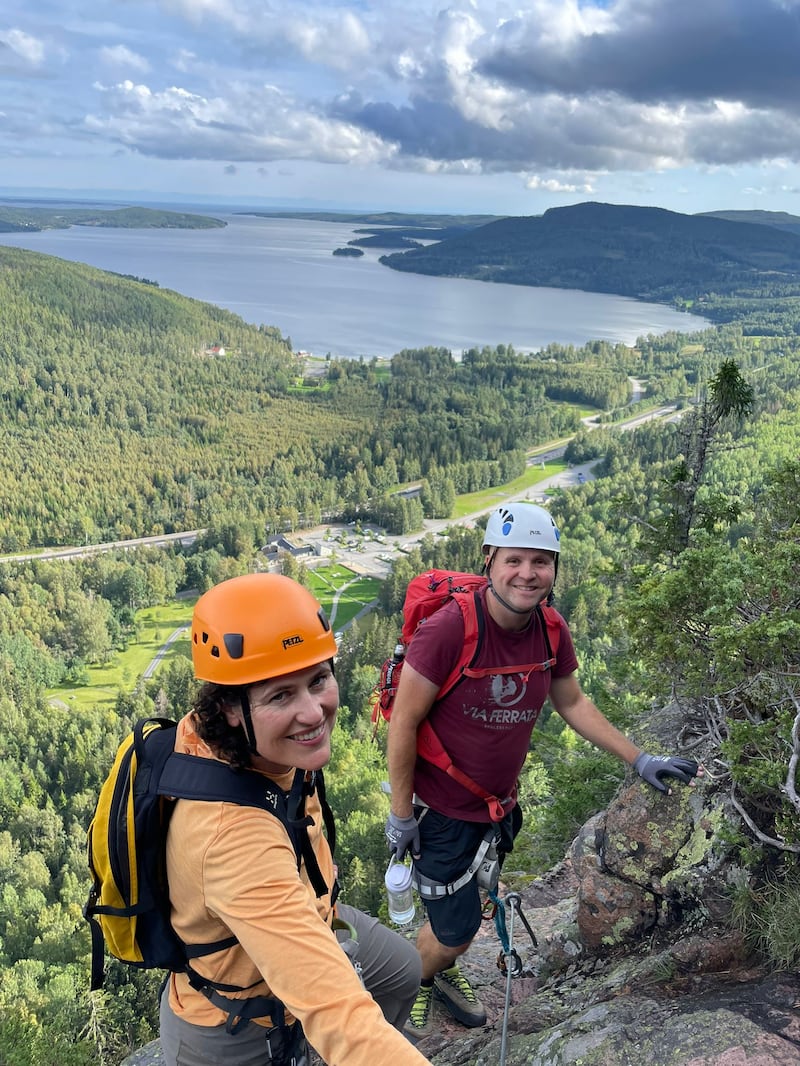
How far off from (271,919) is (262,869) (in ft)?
0.43

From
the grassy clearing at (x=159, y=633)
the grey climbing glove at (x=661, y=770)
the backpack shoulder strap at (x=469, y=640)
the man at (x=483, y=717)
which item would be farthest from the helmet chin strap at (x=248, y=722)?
the grassy clearing at (x=159, y=633)

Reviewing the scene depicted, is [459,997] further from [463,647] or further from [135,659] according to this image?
[135,659]

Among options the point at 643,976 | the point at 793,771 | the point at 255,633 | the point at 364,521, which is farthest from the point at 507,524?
the point at 364,521

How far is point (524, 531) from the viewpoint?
3568 millimetres

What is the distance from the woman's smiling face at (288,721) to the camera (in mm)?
2242

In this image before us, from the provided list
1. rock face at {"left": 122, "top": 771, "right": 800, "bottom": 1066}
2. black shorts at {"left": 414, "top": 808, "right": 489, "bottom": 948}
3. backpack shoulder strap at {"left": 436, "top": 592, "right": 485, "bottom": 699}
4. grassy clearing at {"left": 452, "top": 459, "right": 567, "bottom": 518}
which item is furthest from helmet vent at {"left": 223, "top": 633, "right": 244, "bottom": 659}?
grassy clearing at {"left": 452, "top": 459, "right": 567, "bottom": 518}

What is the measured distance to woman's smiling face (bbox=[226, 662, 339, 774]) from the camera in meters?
2.24

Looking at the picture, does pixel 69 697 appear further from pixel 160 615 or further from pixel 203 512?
pixel 203 512

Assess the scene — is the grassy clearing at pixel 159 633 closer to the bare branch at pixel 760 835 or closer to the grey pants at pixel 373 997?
the grey pants at pixel 373 997

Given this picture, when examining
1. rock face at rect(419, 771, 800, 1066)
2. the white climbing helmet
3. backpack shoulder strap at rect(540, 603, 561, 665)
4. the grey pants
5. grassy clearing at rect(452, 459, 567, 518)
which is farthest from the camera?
grassy clearing at rect(452, 459, 567, 518)

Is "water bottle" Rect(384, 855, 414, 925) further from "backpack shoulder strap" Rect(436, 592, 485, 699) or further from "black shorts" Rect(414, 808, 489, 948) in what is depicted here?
"backpack shoulder strap" Rect(436, 592, 485, 699)

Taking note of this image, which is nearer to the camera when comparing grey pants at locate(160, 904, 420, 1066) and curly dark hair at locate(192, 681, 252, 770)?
curly dark hair at locate(192, 681, 252, 770)

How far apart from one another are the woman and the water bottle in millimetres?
1306

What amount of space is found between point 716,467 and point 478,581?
74540 millimetres
